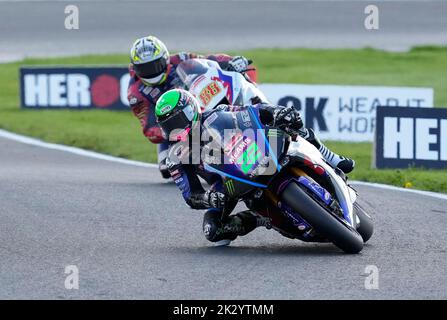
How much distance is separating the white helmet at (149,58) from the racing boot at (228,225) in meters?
3.83

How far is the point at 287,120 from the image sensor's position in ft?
28.1

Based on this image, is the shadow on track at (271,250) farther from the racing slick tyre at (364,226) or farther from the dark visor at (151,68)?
the dark visor at (151,68)

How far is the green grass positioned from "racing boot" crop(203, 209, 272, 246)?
4.83 m

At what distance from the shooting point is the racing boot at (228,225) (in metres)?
9.09

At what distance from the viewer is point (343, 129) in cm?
1766

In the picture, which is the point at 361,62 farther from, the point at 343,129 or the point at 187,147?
the point at 187,147

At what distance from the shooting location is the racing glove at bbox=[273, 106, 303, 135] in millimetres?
8586

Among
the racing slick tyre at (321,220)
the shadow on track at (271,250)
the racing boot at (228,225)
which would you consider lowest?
the shadow on track at (271,250)

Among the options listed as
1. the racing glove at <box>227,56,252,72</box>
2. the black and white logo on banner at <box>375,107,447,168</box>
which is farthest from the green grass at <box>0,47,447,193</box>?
the racing glove at <box>227,56,252,72</box>

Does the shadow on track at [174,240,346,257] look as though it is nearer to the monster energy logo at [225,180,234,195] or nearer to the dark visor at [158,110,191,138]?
the monster energy logo at [225,180,234,195]

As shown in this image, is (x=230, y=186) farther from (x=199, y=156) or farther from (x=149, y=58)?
(x=149, y=58)

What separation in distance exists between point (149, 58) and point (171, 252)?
4.17 meters

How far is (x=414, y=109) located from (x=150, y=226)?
4.84m

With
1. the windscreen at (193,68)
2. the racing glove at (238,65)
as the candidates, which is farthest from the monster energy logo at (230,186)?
the racing glove at (238,65)
